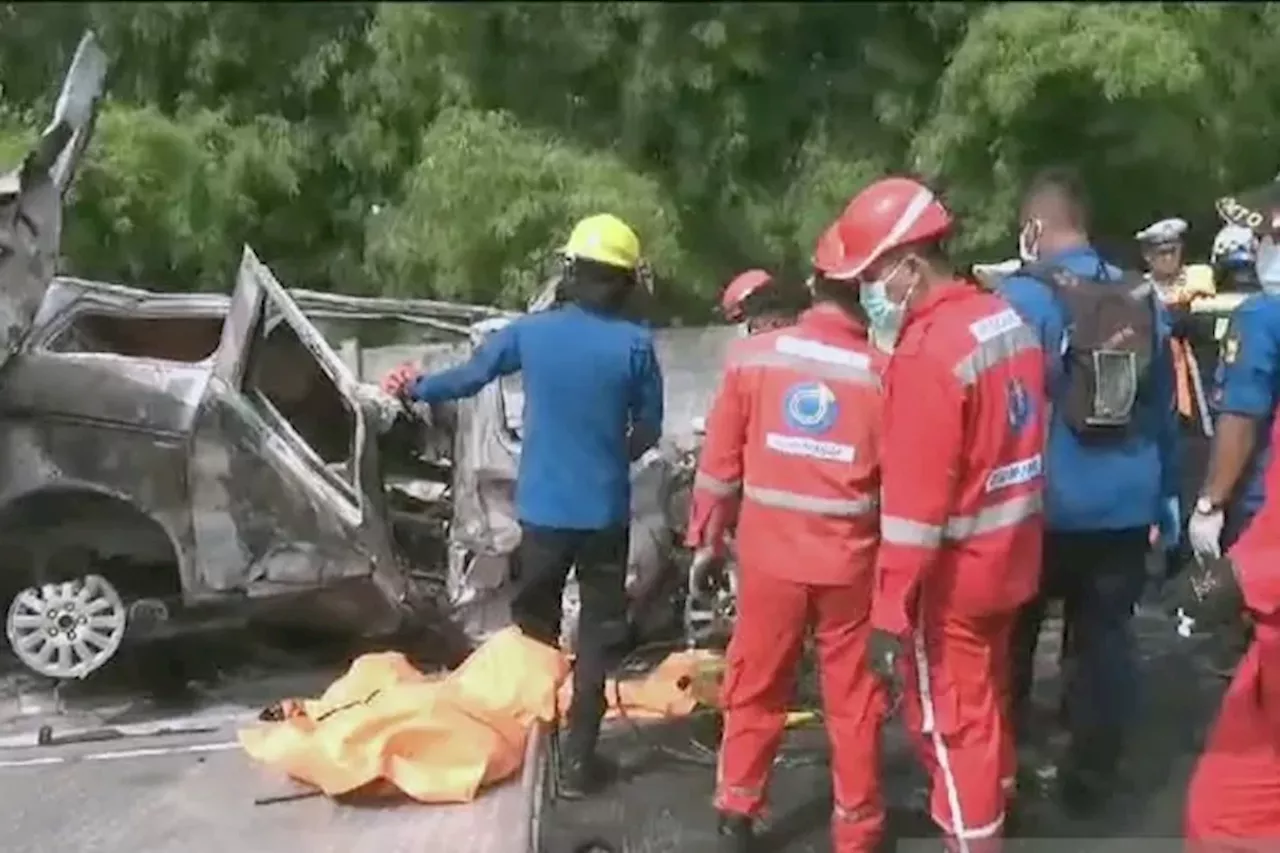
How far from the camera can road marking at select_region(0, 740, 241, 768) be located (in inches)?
245

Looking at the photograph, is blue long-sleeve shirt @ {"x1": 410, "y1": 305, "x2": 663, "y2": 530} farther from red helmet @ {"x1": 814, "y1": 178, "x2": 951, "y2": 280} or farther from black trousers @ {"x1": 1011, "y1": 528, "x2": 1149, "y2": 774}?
black trousers @ {"x1": 1011, "y1": 528, "x2": 1149, "y2": 774}

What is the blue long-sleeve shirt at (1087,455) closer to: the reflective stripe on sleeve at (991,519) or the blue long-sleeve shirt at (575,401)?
the reflective stripe on sleeve at (991,519)

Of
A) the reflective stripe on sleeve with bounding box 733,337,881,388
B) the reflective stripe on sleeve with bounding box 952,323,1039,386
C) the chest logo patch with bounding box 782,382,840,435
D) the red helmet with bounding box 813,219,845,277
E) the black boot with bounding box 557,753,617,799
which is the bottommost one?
the black boot with bounding box 557,753,617,799

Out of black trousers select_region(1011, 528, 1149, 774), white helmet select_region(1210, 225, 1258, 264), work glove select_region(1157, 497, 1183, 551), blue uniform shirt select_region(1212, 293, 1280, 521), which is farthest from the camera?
white helmet select_region(1210, 225, 1258, 264)

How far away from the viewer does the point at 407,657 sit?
7.13 meters

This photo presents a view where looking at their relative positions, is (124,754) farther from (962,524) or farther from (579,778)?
(962,524)

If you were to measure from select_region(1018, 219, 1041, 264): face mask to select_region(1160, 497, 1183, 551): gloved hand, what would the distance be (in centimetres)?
79

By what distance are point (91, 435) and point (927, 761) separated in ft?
11.1

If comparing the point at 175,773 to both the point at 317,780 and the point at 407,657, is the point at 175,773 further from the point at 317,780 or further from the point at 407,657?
the point at 407,657

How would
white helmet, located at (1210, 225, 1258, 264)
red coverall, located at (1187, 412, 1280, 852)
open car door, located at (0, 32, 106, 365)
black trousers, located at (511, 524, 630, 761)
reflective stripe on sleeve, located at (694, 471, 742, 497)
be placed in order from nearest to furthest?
red coverall, located at (1187, 412, 1280, 852)
reflective stripe on sleeve, located at (694, 471, 742, 497)
black trousers, located at (511, 524, 630, 761)
open car door, located at (0, 32, 106, 365)
white helmet, located at (1210, 225, 1258, 264)

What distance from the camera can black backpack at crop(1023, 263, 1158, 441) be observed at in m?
4.99

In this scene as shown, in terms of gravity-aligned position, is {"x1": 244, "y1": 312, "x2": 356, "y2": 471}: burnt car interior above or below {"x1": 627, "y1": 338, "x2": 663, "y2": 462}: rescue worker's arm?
below

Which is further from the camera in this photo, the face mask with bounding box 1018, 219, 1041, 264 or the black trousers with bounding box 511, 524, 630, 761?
the black trousers with bounding box 511, 524, 630, 761

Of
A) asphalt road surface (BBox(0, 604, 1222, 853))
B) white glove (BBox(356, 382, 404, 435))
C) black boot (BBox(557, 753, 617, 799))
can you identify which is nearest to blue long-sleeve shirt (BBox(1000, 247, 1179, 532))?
asphalt road surface (BBox(0, 604, 1222, 853))
